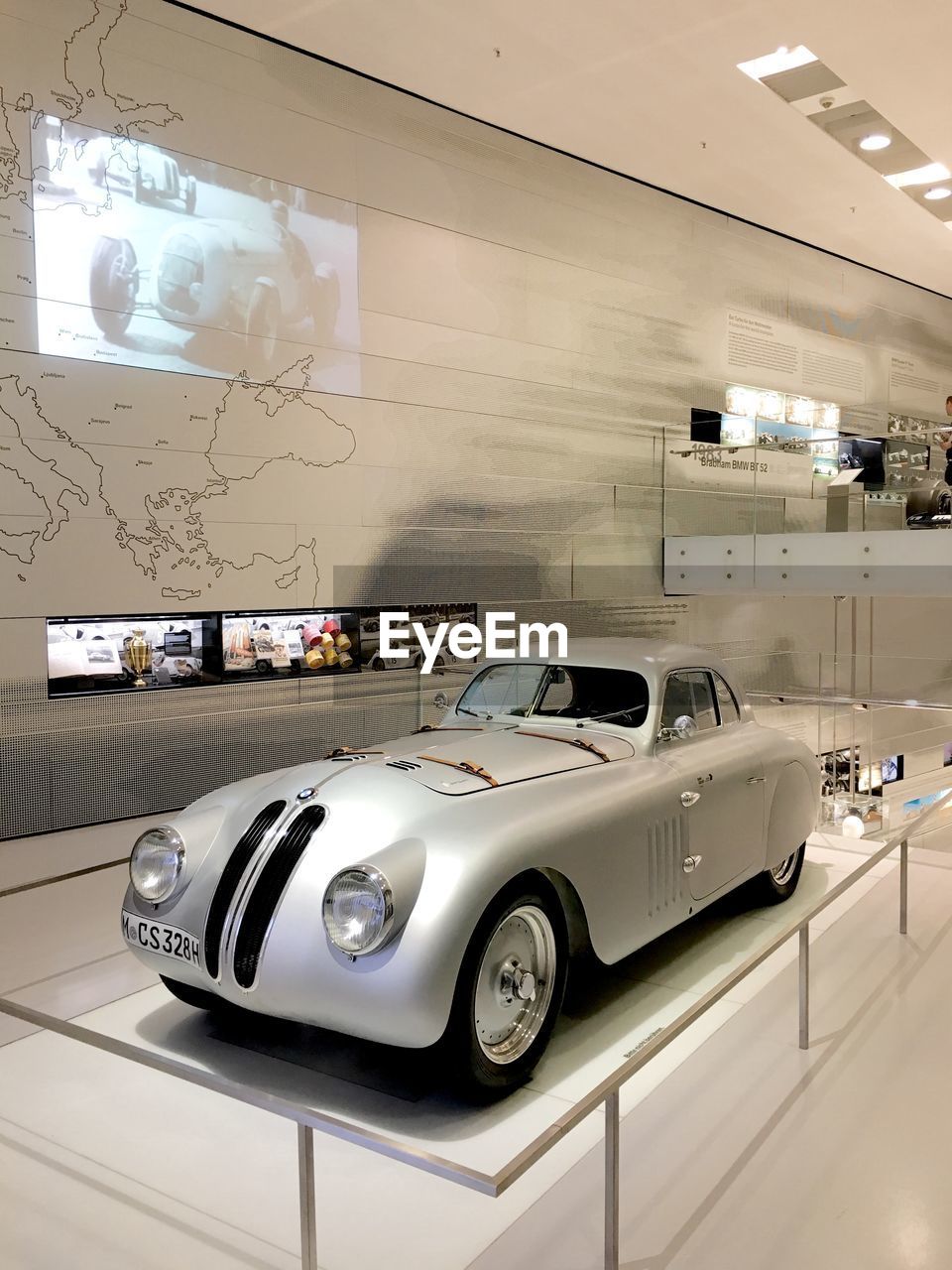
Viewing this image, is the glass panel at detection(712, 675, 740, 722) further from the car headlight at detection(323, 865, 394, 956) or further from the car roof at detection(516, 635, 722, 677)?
the car headlight at detection(323, 865, 394, 956)

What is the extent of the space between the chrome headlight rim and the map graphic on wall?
4.00m

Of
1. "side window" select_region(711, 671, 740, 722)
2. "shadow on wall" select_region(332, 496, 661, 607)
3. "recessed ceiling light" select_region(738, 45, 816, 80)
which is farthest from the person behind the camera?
"shadow on wall" select_region(332, 496, 661, 607)

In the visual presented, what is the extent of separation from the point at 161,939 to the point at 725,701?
235 cm

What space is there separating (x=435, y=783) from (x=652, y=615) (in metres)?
7.58

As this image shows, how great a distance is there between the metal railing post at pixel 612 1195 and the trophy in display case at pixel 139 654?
494cm

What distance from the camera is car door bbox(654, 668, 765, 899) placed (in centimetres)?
337

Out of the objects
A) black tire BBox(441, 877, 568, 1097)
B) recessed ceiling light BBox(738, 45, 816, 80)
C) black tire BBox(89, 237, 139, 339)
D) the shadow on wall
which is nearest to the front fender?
black tire BBox(441, 877, 568, 1097)

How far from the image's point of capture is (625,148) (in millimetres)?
8992

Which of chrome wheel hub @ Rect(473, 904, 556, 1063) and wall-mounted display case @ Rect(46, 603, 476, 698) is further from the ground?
wall-mounted display case @ Rect(46, 603, 476, 698)

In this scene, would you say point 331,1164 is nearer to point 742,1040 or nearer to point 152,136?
point 742,1040

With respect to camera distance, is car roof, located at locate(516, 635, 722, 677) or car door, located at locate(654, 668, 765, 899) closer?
car door, located at locate(654, 668, 765, 899)

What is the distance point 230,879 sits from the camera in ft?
8.80

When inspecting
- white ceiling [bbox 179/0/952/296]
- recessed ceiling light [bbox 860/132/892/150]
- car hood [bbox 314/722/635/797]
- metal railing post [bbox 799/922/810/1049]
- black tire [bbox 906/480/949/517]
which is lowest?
metal railing post [bbox 799/922/810/1049]

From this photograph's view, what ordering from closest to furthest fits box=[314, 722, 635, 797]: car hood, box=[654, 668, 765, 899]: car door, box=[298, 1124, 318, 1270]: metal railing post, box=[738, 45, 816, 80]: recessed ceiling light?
1. box=[298, 1124, 318, 1270]: metal railing post
2. box=[314, 722, 635, 797]: car hood
3. box=[654, 668, 765, 899]: car door
4. box=[738, 45, 816, 80]: recessed ceiling light
